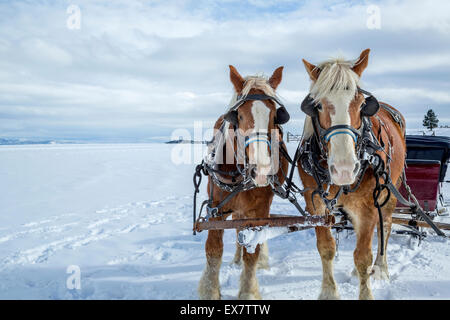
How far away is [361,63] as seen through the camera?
9.09 ft

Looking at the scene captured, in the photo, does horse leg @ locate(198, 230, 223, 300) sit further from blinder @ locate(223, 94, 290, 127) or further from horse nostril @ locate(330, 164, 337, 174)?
horse nostril @ locate(330, 164, 337, 174)

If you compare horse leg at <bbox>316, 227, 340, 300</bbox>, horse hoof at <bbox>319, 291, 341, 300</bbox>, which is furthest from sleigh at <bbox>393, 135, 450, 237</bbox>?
horse hoof at <bbox>319, 291, 341, 300</bbox>

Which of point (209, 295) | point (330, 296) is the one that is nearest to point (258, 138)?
point (209, 295)

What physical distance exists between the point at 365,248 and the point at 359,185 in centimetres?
63

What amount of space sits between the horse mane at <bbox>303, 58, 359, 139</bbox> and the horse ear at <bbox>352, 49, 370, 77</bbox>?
0.14 ft

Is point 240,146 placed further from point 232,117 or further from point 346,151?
point 346,151

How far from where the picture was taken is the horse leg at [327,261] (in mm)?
3212

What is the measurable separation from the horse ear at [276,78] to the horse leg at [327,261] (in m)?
1.64

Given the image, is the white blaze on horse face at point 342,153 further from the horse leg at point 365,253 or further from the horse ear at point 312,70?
the horse leg at point 365,253

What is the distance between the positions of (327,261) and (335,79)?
1980 mm

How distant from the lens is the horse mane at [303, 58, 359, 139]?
8.09 ft

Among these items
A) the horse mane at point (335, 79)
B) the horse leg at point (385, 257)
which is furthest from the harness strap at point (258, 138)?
the horse leg at point (385, 257)
